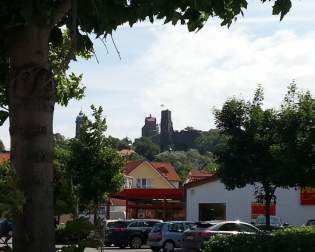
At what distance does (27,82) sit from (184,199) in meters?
46.3

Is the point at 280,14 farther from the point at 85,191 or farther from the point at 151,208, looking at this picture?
the point at 151,208

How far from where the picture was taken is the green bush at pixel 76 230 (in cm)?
440

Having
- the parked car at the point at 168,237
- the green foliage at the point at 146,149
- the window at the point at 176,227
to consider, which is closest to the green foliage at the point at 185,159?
the green foliage at the point at 146,149

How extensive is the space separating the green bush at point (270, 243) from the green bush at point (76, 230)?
9.63 metres

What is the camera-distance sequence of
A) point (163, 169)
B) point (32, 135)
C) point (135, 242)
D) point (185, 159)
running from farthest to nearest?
1. point (185, 159)
2. point (163, 169)
3. point (135, 242)
4. point (32, 135)

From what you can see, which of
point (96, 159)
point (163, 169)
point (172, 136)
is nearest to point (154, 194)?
point (96, 159)

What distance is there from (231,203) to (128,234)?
42.4ft

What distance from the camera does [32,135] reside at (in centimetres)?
405

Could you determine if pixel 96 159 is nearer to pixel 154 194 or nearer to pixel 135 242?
pixel 135 242

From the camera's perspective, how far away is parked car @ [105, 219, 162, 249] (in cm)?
3600

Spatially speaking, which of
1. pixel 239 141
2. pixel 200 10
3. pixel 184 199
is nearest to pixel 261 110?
pixel 239 141

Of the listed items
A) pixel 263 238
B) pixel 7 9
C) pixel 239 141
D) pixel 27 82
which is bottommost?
pixel 263 238

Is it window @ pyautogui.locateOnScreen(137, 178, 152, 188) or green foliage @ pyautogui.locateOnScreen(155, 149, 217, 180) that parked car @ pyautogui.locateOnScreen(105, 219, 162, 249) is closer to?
window @ pyautogui.locateOnScreen(137, 178, 152, 188)

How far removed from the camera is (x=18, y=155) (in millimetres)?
4059
